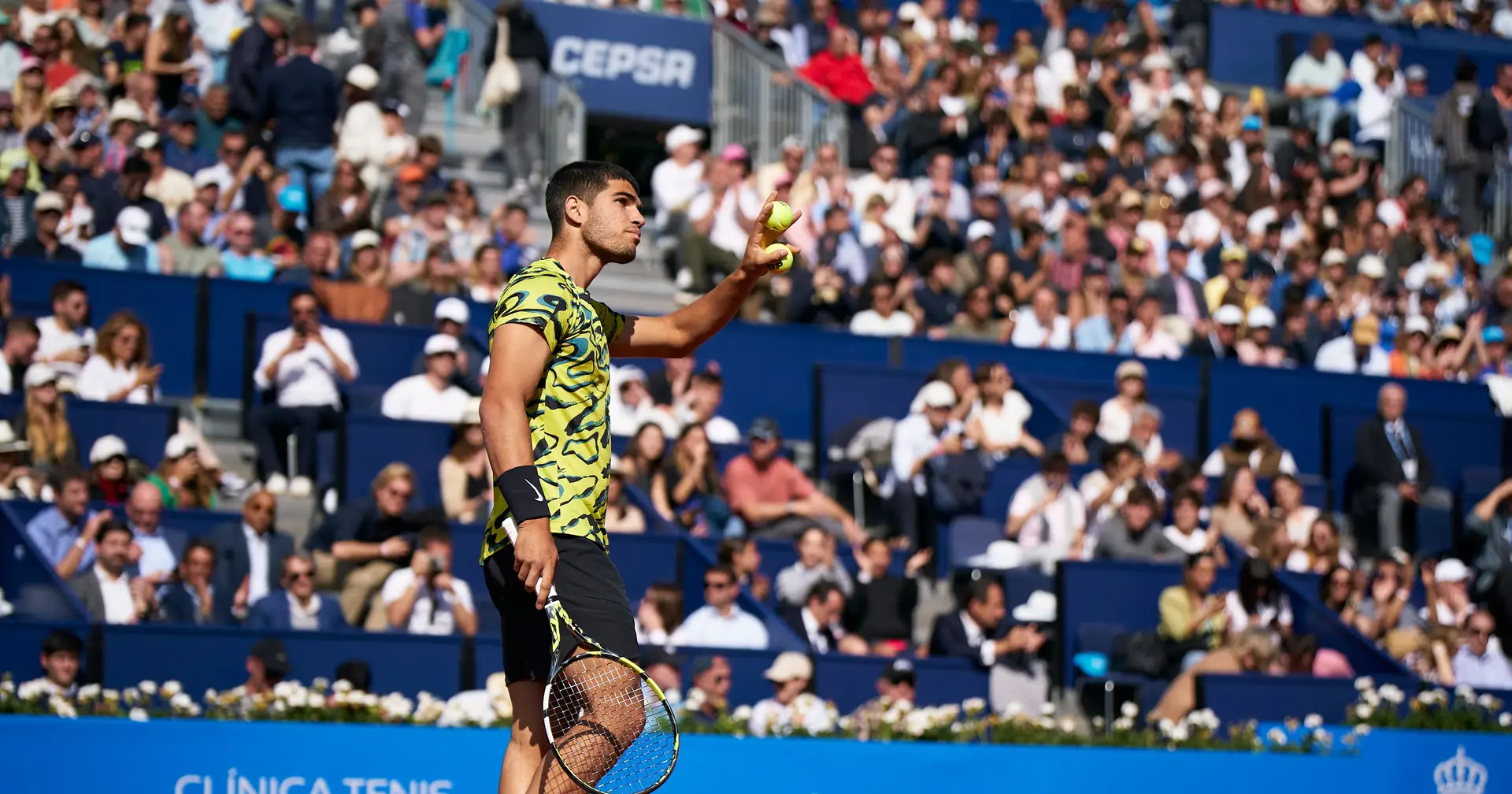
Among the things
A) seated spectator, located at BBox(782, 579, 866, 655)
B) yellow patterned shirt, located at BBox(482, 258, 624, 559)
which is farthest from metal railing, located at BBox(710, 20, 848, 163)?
yellow patterned shirt, located at BBox(482, 258, 624, 559)

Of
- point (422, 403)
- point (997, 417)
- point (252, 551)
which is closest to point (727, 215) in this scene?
point (997, 417)

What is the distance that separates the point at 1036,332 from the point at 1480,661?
149 inches

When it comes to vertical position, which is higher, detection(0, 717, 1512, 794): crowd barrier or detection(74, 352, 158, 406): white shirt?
detection(74, 352, 158, 406): white shirt

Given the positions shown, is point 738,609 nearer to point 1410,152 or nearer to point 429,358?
point 429,358

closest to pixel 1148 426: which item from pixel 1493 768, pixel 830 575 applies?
pixel 830 575

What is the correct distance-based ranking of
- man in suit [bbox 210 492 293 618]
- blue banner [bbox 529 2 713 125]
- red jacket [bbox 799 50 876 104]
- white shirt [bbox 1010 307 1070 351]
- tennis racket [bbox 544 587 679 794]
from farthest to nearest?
red jacket [bbox 799 50 876 104], blue banner [bbox 529 2 713 125], white shirt [bbox 1010 307 1070 351], man in suit [bbox 210 492 293 618], tennis racket [bbox 544 587 679 794]

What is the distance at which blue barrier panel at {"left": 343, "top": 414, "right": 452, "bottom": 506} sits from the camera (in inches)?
466

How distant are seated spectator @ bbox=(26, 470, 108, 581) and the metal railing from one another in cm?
778

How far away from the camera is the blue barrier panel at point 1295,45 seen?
21484 millimetres

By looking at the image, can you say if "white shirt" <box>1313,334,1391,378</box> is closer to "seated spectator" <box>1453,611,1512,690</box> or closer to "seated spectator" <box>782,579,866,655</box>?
"seated spectator" <box>1453,611,1512,690</box>

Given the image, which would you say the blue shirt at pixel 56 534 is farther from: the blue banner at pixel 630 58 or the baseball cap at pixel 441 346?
the blue banner at pixel 630 58

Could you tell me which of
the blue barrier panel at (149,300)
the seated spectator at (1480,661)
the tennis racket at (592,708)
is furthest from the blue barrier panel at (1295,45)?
the tennis racket at (592,708)

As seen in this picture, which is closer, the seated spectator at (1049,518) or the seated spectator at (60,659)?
the seated spectator at (60,659)

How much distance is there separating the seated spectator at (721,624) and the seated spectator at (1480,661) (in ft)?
14.8
